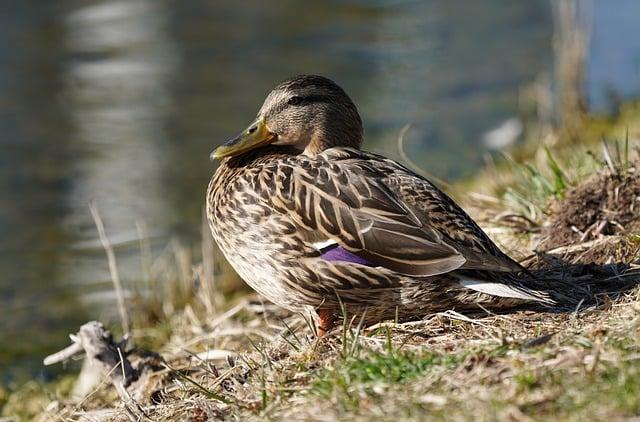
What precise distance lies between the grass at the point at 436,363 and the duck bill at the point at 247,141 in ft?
2.88

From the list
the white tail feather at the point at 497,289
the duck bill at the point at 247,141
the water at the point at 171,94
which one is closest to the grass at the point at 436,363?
the white tail feather at the point at 497,289

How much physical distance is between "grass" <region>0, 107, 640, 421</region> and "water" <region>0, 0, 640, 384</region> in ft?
7.13

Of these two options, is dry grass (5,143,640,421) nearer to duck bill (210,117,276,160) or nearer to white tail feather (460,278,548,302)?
Answer: white tail feather (460,278,548,302)

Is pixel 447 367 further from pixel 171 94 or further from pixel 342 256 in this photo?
pixel 171 94

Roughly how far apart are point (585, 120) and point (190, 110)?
441 cm

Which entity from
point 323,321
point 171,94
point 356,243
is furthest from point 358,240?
point 171,94

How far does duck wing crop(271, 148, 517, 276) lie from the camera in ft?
14.0

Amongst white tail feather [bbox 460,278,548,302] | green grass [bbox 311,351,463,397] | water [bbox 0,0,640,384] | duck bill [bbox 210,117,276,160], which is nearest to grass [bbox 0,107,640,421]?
green grass [bbox 311,351,463,397]

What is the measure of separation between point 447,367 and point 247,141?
184 cm

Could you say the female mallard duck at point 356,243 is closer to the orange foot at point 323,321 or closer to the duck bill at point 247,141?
the orange foot at point 323,321

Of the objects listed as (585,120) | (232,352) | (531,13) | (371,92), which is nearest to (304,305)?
(232,352)

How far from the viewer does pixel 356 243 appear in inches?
170

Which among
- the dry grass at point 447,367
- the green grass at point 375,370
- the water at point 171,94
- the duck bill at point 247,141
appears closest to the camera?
the dry grass at point 447,367

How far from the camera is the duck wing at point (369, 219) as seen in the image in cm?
428
